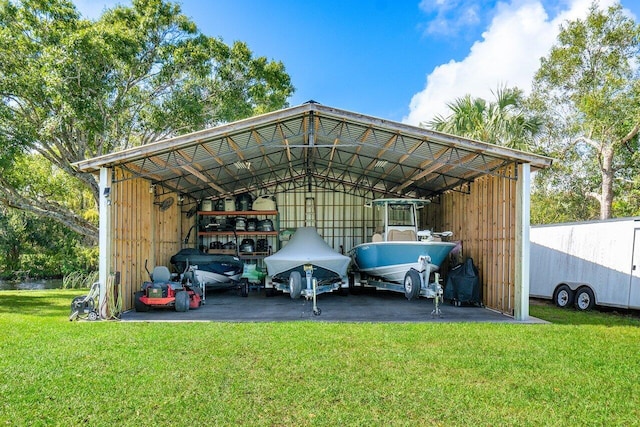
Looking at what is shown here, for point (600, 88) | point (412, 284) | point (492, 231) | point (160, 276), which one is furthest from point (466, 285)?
point (600, 88)

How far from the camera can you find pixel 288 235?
599 inches

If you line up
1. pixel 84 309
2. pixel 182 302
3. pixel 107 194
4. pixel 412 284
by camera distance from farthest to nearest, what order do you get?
1. pixel 412 284
2. pixel 182 302
3. pixel 107 194
4. pixel 84 309

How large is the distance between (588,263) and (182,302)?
29.6 ft

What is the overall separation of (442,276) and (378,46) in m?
8.15

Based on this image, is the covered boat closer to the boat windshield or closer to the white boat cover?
the white boat cover

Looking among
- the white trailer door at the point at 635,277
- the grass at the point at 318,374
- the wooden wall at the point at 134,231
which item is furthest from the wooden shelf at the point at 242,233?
the white trailer door at the point at 635,277

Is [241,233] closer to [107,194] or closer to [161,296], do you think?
[161,296]

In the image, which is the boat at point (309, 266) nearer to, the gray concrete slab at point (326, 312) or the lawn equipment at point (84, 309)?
the gray concrete slab at point (326, 312)

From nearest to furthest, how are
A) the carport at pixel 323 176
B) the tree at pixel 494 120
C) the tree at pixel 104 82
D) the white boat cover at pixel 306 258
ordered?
the carport at pixel 323 176 → the white boat cover at pixel 306 258 → the tree at pixel 104 82 → the tree at pixel 494 120

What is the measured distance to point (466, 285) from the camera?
10.2 m

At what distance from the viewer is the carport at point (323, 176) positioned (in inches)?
339

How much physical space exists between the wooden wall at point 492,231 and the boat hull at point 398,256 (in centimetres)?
84

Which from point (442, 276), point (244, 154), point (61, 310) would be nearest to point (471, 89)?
point (442, 276)

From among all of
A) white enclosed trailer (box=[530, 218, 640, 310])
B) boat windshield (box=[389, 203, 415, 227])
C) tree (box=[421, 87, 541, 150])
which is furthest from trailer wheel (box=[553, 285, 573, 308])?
tree (box=[421, 87, 541, 150])
